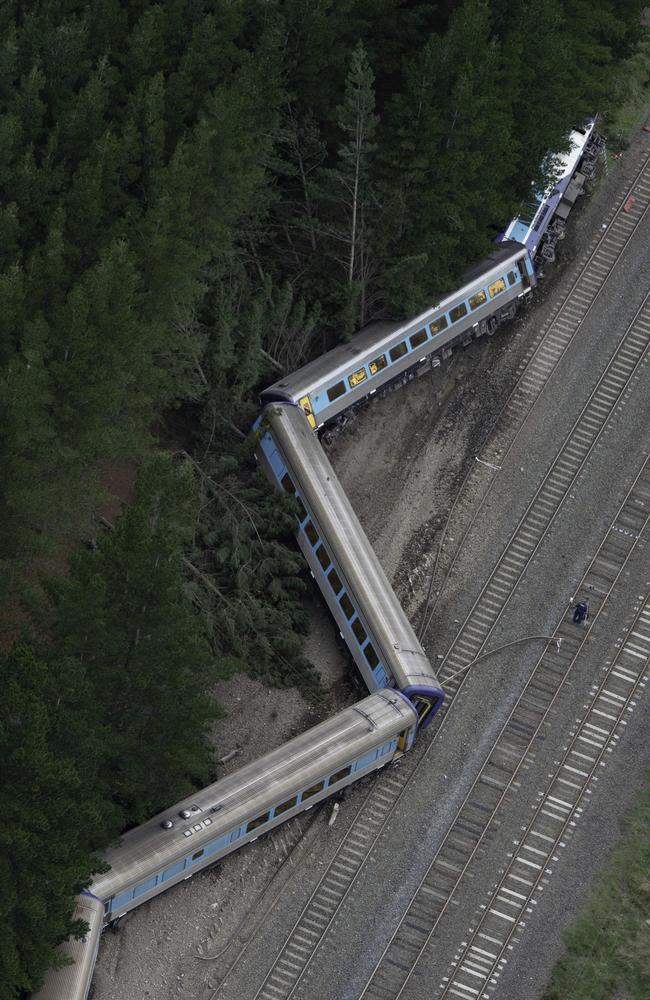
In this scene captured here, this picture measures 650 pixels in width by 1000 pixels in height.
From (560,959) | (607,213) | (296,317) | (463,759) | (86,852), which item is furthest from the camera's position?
(607,213)

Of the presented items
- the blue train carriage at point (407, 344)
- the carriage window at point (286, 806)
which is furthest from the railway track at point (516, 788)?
the blue train carriage at point (407, 344)

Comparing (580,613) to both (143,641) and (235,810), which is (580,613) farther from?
(143,641)

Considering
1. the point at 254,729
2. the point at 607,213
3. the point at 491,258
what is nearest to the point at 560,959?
the point at 254,729

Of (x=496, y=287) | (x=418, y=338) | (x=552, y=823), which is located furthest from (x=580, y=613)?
(x=496, y=287)

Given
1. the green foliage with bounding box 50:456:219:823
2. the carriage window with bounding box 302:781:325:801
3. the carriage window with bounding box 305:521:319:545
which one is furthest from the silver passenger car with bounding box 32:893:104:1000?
the carriage window with bounding box 305:521:319:545

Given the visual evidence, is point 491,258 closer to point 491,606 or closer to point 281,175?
point 281,175

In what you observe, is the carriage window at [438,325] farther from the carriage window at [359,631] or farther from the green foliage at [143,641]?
the green foliage at [143,641]
